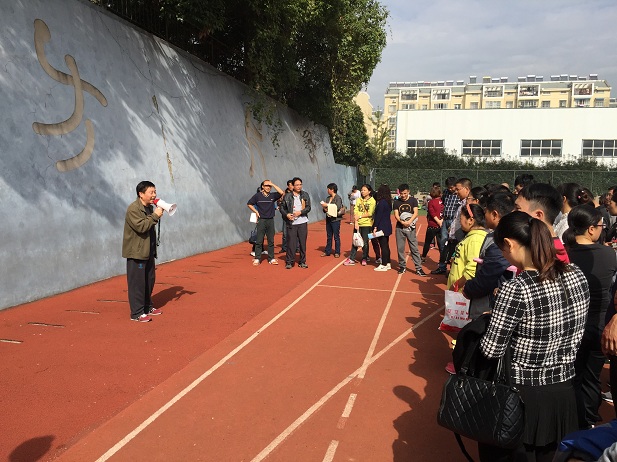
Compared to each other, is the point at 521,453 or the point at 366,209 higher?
the point at 366,209

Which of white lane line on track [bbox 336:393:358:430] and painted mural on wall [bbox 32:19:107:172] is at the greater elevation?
painted mural on wall [bbox 32:19:107:172]

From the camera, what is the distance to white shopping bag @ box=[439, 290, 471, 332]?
4.37 meters

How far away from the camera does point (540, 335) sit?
7.56 ft

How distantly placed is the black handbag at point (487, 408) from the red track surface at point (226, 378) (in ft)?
4.25

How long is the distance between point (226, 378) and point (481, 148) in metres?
38.8

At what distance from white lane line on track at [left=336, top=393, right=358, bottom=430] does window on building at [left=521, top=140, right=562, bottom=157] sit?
38.9 m

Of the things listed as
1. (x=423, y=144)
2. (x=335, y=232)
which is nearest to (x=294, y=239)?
(x=335, y=232)

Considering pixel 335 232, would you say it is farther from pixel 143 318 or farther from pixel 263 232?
pixel 143 318

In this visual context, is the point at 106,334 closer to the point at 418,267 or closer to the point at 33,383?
the point at 33,383

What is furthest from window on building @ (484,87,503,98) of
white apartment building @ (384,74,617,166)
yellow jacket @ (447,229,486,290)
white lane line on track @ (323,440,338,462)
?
white lane line on track @ (323,440,338,462)

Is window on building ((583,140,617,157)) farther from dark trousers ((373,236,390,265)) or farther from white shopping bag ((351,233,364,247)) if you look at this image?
white shopping bag ((351,233,364,247))

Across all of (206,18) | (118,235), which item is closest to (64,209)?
(118,235)

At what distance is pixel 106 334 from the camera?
5.66m

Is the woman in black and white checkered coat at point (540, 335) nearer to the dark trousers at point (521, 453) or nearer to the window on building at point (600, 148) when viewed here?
the dark trousers at point (521, 453)
